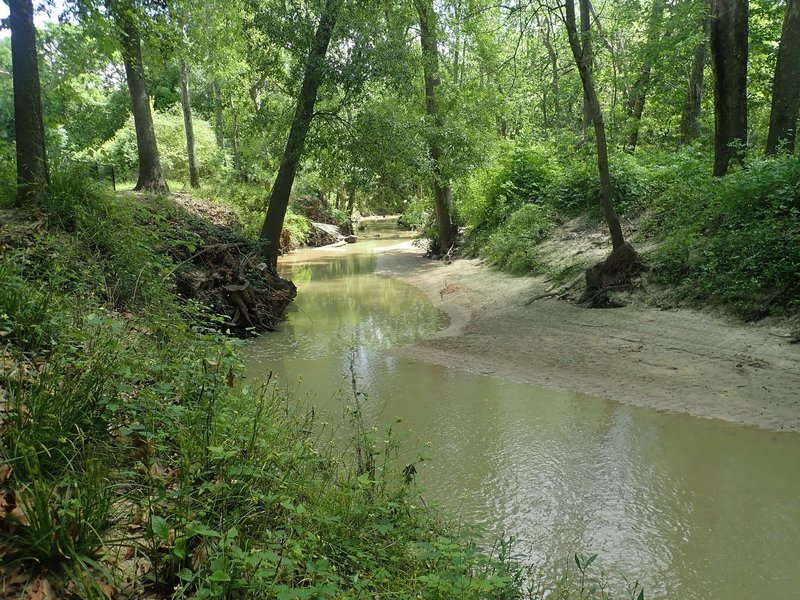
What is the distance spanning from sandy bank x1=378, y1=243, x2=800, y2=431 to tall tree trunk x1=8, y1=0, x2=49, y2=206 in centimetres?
633

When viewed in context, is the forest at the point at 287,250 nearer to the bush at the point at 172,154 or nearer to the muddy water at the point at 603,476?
the bush at the point at 172,154

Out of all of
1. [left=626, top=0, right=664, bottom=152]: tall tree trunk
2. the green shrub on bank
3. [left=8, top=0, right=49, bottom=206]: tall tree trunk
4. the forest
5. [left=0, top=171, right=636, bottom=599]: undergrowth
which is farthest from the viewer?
[left=626, top=0, right=664, bottom=152]: tall tree trunk

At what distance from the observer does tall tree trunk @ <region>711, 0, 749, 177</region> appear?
438 inches

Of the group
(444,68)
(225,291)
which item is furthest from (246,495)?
(444,68)

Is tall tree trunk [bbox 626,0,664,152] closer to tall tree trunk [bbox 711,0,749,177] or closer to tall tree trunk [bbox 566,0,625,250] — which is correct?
tall tree trunk [bbox 711,0,749,177]

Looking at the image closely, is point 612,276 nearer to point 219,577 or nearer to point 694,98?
point 219,577

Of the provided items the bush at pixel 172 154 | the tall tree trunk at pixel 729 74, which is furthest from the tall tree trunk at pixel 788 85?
the bush at pixel 172 154

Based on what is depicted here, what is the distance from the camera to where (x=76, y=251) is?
653 centimetres

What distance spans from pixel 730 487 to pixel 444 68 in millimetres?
20884

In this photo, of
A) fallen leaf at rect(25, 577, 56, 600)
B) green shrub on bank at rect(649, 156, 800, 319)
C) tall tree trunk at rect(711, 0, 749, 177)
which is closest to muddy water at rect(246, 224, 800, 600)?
fallen leaf at rect(25, 577, 56, 600)

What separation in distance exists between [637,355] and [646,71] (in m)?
14.5

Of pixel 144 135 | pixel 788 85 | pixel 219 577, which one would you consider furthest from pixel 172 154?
pixel 219 577

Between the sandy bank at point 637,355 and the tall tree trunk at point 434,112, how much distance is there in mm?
6101

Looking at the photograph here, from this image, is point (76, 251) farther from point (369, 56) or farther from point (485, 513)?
point (369, 56)
